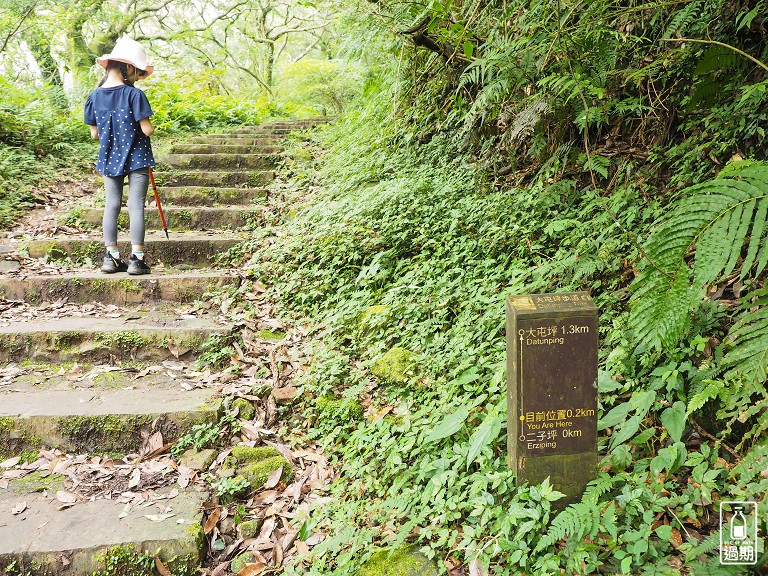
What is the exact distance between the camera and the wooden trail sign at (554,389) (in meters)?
2.08

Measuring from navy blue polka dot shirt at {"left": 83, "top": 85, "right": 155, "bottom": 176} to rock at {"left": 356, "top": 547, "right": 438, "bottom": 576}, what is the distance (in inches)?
160

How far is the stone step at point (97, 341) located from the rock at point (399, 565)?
2345 mm

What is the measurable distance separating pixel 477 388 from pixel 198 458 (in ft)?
5.62

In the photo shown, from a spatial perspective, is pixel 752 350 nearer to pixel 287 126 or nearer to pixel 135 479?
pixel 135 479

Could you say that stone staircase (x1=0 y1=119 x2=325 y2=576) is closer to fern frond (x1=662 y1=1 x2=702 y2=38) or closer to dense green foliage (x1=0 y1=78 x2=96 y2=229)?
dense green foliage (x1=0 y1=78 x2=96 y2=229)

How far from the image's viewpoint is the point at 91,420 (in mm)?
3133

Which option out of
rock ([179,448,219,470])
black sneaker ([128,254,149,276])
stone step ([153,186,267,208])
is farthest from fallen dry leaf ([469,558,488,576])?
stone step ([153,186,267,208])

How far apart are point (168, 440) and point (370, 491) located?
1.38 meters

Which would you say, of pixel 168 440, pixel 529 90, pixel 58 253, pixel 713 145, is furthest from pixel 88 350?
pixel 713 145

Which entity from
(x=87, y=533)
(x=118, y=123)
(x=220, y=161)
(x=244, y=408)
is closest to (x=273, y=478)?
(x=244, y=408)

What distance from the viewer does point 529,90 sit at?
15.1ft

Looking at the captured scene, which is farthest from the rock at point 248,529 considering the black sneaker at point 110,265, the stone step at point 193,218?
the stone step at point 193,218

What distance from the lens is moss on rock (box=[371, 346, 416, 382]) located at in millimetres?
3270

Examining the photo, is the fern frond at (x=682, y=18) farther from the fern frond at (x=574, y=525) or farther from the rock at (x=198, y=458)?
the rock at (x=198, y=458)
